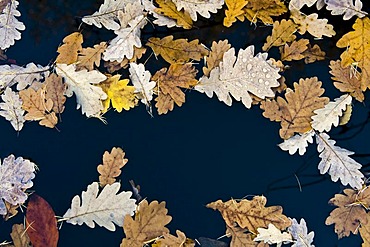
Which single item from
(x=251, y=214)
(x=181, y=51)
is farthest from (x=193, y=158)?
(x=181, y=51)

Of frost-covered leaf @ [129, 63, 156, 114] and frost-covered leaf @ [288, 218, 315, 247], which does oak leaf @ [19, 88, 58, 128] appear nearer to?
frost-covered leaf @ [129, 63, 156, 114]

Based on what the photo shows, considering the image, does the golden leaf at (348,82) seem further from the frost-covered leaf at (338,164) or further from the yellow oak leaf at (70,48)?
the yellow oak leaf at (70,48)

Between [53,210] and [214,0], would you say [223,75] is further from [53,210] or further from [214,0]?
[53,210]

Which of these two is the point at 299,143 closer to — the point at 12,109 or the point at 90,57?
the point at 90,57

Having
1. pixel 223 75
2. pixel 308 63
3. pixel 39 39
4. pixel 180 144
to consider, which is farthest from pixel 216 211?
pixel 39 39

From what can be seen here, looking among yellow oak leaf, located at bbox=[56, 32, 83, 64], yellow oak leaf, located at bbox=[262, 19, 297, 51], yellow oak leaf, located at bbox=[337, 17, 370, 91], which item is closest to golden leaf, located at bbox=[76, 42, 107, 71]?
yellow oak leaf, located at bbox=[56, 32, 83, 64]

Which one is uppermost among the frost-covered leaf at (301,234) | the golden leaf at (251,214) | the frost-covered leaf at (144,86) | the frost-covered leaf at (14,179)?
the frost-covered leaf at (144,86)

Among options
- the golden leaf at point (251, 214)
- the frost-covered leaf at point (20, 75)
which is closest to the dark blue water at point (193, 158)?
the golden leaf at point (251, 214)
